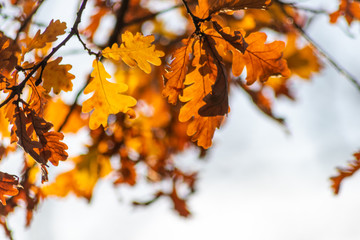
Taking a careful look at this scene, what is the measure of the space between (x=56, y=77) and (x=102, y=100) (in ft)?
0.44

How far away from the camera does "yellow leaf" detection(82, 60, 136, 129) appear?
1041mm

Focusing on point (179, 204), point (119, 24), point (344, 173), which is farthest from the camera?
point (179, 204)

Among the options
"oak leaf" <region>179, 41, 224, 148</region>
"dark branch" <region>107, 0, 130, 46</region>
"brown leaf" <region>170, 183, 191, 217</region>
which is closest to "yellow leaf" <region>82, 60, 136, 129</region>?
"oak leaf" <region>179, 41, 224, 148</region>

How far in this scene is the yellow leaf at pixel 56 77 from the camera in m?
1.00

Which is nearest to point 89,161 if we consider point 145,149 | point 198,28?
point 145,149

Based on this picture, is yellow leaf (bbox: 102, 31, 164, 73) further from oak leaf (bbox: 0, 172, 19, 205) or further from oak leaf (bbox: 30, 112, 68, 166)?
oak leaf (bbox: 0, 172, 19, 205)

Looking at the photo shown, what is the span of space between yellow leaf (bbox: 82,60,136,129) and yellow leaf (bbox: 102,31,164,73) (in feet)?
0.22

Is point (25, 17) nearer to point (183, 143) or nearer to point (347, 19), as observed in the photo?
point (347, 19)

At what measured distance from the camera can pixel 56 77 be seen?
101cm

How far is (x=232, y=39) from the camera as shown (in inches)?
36.6

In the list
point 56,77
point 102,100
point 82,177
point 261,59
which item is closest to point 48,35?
point 56,77

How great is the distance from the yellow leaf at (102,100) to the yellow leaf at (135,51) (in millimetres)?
66

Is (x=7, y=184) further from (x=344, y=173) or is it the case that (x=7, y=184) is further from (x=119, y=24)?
(x=119, y=24)

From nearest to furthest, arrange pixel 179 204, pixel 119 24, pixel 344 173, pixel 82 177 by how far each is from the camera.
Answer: pixel 344 173
pixel 119 24
pixel 82 177
pixel 179 204
